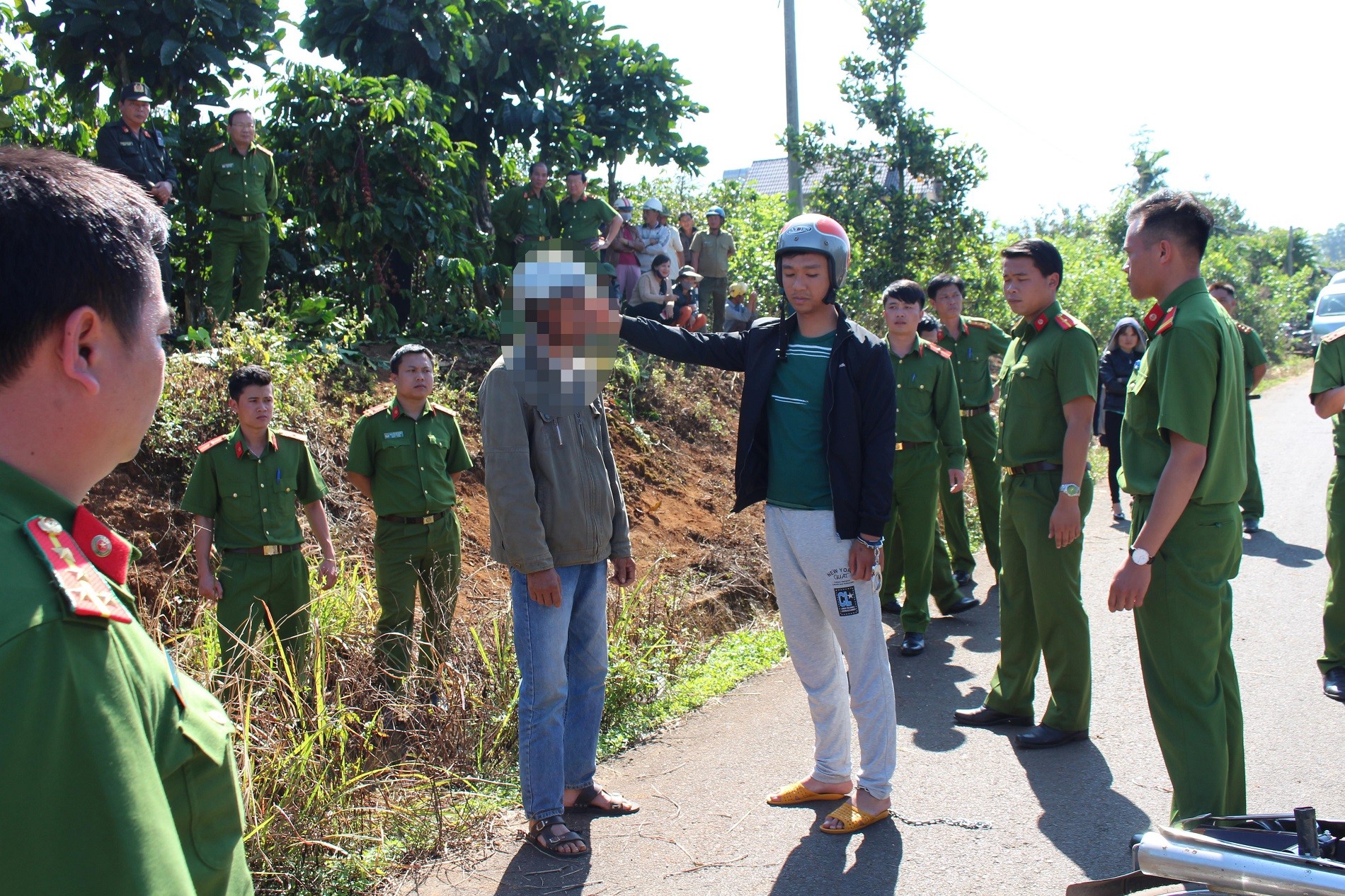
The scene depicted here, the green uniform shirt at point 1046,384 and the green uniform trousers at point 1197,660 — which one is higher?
the green uniform shirt at point 1046,384

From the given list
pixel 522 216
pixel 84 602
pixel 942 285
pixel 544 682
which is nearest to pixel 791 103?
pixel 522 216

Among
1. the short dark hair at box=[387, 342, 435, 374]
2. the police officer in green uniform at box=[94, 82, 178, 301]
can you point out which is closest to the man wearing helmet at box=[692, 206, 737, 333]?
the police officer in green uniform at box=[94, 82, 178, 301]

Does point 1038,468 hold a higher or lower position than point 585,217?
lower

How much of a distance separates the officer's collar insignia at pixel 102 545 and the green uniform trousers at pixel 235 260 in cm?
792

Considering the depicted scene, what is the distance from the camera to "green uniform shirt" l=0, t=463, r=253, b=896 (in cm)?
98

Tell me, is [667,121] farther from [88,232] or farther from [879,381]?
[88,232]

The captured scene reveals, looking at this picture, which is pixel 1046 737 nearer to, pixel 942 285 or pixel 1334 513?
pixel 1334 513

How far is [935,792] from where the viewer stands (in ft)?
13.6

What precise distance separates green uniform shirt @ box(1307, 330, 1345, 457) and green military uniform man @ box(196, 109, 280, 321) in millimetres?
7778

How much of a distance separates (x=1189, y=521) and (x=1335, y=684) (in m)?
2.51

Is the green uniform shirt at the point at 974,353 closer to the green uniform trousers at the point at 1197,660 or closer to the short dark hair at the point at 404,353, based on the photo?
the short dark hair at the point at 404,353

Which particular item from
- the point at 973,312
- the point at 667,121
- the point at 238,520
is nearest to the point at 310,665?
the point at 238,520

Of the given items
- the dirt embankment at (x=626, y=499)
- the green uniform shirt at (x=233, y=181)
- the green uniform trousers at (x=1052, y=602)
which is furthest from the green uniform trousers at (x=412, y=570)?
the green uniform shirt at (x=233, y=181)

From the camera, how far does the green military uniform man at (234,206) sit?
27.8ft
